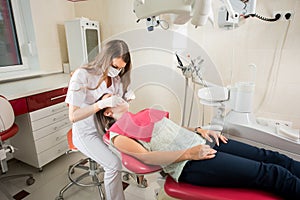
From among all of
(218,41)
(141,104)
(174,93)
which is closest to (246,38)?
(218,41)

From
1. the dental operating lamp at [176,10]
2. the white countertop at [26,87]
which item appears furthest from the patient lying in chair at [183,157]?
the white countertop at [26,87]

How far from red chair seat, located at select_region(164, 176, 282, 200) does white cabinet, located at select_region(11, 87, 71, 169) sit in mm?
1316

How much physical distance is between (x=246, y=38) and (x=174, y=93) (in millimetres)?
1087

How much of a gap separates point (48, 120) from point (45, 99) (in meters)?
0.20

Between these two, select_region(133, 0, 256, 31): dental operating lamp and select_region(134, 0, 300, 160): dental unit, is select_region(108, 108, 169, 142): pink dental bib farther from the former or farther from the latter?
select_region(133, 0, 256, 31): dental operating lamp

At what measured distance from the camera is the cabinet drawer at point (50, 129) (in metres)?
1.69

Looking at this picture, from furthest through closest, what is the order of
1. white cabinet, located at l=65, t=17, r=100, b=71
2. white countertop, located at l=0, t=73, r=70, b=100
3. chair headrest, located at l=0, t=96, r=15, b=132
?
white cabinet, located at l=65, t=17, r=100, b=71
white countertop, located at l=0, t=73, r=70, b=100
chair headrest, located at l=0, t=96, r=15, b=132

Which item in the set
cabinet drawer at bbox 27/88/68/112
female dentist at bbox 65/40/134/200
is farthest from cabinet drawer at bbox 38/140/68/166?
female dentist at bbox 65/40/134/200

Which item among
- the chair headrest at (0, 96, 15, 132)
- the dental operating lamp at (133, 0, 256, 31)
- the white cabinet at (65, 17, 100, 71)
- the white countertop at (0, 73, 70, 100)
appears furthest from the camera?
the white cabinet at (65, 17, 100, 71)

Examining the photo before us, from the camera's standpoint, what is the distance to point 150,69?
0.83 meters

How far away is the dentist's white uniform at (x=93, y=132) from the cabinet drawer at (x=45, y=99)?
26.7 inches

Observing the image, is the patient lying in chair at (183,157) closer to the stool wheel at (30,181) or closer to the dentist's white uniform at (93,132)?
the dentist's white uniform at (93,132)

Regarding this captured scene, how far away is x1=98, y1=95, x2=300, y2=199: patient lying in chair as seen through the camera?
86 cm

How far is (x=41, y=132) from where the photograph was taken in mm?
1715
